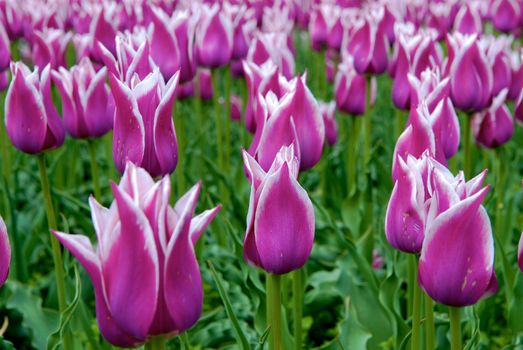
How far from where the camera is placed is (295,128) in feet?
6.07

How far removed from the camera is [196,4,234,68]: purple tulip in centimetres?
314

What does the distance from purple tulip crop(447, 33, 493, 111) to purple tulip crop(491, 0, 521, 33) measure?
6.40 ft

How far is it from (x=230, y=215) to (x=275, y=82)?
46.3 inches

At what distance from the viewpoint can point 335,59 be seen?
4.59m

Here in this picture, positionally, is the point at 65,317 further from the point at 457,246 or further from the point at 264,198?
the point at 457,246

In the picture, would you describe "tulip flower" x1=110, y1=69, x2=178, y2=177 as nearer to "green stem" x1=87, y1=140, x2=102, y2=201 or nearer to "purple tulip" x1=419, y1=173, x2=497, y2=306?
"purple tulip" x1=419, y1=173, x2=497, y2=306

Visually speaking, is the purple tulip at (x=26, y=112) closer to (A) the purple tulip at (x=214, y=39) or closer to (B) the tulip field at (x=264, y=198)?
(B) the tulip field at (x=264, y=198)

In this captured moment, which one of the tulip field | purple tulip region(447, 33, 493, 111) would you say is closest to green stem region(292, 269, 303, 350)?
the tulip field

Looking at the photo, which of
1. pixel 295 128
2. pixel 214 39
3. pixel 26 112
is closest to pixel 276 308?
pixel 295 128

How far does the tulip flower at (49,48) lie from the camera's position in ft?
9.83

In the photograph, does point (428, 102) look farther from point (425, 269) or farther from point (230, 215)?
point (230, 215)

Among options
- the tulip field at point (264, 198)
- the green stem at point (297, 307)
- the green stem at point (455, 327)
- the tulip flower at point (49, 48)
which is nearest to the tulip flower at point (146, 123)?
the tulip field at point (264, 198)

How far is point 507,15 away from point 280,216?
3.33 metres

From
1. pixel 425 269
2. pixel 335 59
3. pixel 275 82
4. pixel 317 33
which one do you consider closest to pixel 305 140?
pixel 275 82
